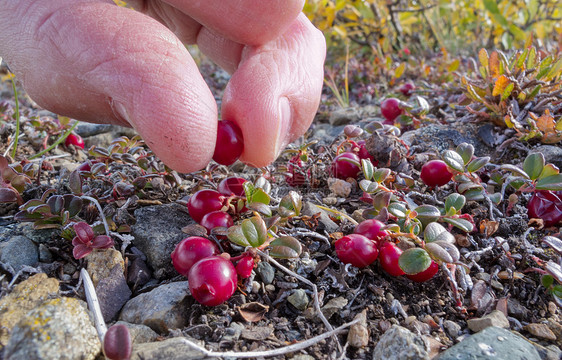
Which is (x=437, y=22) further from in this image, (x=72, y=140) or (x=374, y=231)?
(x=374, y=231)

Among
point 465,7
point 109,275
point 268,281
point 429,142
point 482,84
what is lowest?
point 109,275

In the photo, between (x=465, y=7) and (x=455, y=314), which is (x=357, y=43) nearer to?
(x=465, y=7)

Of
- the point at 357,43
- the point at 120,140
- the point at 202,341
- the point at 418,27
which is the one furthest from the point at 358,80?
the point at 202,341

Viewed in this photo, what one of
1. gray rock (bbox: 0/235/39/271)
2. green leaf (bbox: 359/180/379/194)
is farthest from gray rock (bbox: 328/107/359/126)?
gray rock (bbox: 0/235/39/271)

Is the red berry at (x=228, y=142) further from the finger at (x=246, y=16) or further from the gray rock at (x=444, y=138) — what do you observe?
the gray rock at (x=444, y=138)

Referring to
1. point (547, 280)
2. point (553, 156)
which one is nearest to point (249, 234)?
point (547, 280)
